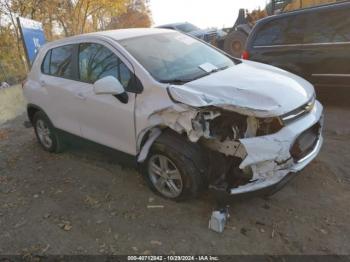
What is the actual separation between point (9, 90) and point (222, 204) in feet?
25.6

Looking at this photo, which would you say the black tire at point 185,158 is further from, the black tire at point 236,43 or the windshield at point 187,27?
the windshield at point 187,27

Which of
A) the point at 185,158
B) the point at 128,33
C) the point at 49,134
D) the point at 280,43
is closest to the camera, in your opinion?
the point at 185,158

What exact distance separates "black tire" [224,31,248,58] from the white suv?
8.95 m

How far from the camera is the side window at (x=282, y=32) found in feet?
22.4

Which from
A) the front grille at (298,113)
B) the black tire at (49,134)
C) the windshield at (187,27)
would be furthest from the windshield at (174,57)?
the windshield at (187,27)

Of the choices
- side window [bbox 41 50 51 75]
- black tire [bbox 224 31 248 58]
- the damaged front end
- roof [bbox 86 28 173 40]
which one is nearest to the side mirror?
the damaged front end

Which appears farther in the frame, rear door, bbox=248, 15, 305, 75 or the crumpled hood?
rear door, bbox=248, 15, 305, 75

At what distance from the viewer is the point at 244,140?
326cm

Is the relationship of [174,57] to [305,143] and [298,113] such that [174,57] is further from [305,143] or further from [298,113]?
[305,143]

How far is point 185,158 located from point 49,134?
116 inches

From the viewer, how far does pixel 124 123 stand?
4.12m

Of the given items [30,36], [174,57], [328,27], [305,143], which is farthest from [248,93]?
[30,36]

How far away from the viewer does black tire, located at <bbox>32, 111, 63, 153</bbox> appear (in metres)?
5.56

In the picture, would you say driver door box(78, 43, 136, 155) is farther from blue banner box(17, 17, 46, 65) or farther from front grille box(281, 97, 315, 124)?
blue banner box(17, 17, 46, 65)
